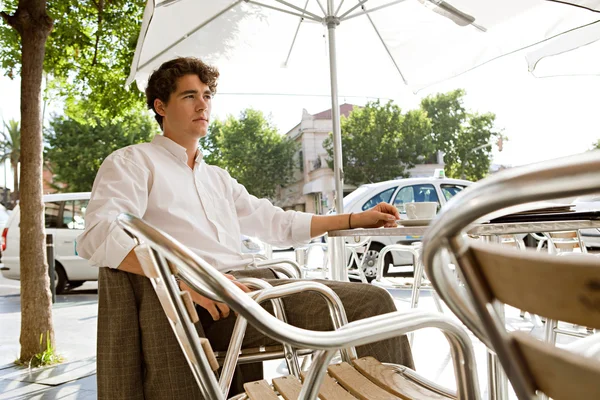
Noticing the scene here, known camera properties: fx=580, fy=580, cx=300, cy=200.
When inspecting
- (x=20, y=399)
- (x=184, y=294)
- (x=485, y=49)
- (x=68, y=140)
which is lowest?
(x=20, y=399)

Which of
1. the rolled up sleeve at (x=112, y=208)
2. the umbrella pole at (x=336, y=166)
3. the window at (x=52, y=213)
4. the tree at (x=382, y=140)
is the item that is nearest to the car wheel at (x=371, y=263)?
the umbrella pole at (x=336, y=166)

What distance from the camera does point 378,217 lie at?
2.36 m

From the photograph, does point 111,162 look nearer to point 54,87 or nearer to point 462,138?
point 54,87

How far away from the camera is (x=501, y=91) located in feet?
161

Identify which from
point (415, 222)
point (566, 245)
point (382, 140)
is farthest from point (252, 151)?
point (415, 222)

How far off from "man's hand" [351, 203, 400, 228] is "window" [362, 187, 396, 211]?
6.37m

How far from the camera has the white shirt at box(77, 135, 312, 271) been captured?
204 centimetres

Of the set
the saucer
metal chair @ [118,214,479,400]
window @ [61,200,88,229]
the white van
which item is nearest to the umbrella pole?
the saucer

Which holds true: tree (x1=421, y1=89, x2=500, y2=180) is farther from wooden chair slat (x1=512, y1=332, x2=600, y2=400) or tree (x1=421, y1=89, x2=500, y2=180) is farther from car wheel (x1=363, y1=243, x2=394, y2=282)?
wooden chair slat (x1=512, y1=332, x2=600, y2=400)

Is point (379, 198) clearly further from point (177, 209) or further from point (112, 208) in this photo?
point (112, 208)

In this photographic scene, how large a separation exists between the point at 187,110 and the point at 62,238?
7576 mm

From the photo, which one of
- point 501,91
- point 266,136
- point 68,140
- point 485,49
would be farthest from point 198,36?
point 501,91

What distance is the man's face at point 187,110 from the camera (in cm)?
266

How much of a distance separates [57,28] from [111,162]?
4580 mm
